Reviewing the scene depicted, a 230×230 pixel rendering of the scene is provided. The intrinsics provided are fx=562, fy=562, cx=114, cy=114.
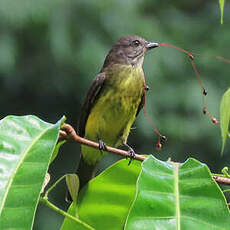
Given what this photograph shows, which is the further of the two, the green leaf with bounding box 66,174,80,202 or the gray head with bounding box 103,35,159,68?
the gray head with bounding box 103,35,159,68

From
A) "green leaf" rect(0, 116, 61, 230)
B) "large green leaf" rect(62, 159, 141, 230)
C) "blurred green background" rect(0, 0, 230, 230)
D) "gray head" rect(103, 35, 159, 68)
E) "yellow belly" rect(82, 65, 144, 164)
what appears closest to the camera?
"green leaf" rect(0, 116, 61, 230)

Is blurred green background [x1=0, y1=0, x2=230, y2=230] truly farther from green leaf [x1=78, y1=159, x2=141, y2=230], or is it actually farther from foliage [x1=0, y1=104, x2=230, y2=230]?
foliage [x1=0, y1=104, x2=230, y2=230]

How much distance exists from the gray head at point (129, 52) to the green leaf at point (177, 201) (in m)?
1.71

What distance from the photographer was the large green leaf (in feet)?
4.80

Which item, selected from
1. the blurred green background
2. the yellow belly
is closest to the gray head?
the yellow belly

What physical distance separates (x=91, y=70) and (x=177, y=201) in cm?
649

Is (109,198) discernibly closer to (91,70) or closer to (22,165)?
(22,165)

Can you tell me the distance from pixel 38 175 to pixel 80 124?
1.68 meters

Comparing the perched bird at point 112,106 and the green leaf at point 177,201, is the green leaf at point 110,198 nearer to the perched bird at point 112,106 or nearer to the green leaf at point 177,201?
the green leaf at point 177,201

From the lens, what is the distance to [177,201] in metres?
1.15

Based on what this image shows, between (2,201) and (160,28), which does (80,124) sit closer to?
(2,201)

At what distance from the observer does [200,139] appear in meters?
8.20

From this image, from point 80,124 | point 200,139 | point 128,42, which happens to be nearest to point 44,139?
point 80,124

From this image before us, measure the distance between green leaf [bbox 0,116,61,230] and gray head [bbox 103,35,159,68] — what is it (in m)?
1.67
